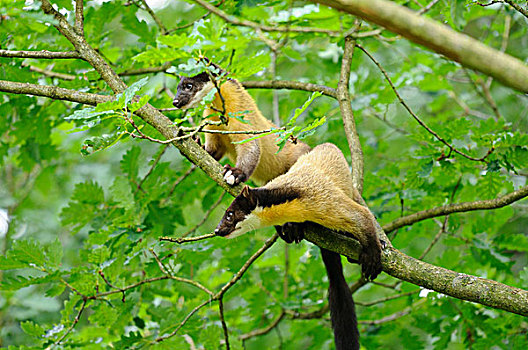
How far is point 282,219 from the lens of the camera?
420 centimetres

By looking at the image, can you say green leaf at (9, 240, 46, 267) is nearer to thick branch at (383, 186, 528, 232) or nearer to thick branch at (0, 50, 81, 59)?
thick branch at (0, 50, 81, 59)

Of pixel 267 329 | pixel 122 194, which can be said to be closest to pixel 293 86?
pixel 122 194

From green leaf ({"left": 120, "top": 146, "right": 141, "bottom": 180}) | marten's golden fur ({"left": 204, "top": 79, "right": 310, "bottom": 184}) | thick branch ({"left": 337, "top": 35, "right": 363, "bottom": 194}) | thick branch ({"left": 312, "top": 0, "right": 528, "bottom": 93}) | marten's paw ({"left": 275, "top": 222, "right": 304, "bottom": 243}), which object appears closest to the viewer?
thick branch ({"left": 312, "top": 0, "right": 528, "bottom": 93})

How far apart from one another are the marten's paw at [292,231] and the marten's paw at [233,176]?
57 centimetres

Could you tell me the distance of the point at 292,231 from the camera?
448cm

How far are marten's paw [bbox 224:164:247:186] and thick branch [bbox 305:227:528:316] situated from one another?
1399mm

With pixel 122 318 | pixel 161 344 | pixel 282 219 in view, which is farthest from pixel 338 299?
pixel 122 318

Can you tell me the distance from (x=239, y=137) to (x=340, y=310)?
202cm

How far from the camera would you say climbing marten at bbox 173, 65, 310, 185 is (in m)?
5.05

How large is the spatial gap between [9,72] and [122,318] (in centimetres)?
283

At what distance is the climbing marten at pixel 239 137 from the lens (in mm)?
5051

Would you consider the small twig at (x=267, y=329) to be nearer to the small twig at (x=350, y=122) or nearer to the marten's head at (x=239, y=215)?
the small twig at (x=350, y=122)

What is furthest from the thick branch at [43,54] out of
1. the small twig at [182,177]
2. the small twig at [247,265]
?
the small twig at [247,265]

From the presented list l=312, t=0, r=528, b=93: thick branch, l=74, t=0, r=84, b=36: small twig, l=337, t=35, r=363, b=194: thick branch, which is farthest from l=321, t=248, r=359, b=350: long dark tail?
l=312, t=0, r=528, b=93: thick branch
